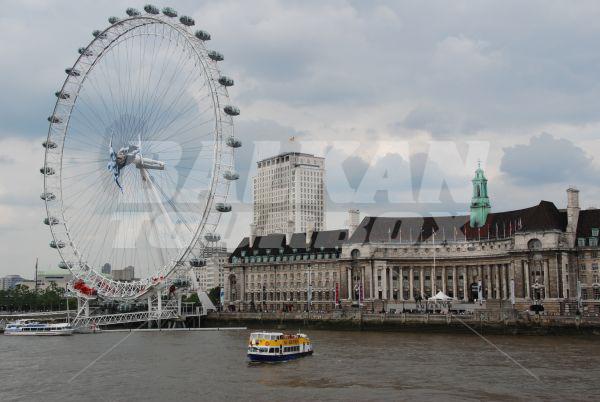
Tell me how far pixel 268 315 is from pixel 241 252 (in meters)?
39.3

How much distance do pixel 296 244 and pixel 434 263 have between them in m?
32.6

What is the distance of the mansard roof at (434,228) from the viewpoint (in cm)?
12355

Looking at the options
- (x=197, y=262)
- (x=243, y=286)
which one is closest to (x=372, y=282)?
(x=243, y=286)

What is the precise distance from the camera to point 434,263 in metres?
128

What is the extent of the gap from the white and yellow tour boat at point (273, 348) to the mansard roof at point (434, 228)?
199 feet

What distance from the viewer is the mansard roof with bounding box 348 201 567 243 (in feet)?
405

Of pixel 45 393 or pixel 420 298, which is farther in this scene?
pixel 420 298

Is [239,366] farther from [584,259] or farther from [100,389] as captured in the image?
[584,259]

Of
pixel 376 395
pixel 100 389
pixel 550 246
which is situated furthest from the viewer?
pixel 550 246

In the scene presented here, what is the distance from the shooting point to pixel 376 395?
1871 inches

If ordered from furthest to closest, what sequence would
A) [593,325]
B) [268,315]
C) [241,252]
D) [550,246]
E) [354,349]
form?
[241,252] < [268,315] < [550,246] < [593,325] < [354,349]

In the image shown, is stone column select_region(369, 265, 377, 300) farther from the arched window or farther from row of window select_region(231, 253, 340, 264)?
the arched window

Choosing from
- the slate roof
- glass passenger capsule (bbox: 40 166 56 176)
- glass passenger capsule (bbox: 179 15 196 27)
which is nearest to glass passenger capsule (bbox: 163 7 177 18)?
glass passenger capsule (bbox: 179 15 196 27)

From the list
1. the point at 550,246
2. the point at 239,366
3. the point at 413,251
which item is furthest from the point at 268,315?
the point at 239,366
